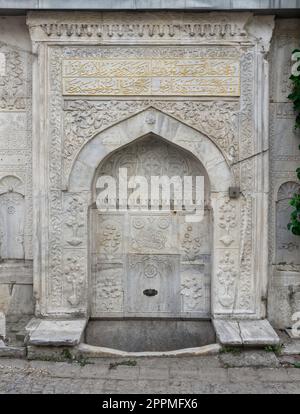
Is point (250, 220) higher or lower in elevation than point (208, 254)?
higher

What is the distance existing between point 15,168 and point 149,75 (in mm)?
1669

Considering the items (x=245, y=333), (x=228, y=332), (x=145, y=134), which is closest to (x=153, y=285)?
(x=228, y=332)

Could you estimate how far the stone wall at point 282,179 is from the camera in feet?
13.8

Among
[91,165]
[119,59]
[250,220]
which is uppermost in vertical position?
[119,59]

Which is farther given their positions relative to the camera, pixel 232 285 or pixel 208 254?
pixel 208 254

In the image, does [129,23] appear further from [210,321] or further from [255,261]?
[210,321]

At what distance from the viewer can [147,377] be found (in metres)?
3.45

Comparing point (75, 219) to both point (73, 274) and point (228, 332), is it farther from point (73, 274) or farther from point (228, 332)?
point (228, 332)

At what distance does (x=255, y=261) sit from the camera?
4.14 metres

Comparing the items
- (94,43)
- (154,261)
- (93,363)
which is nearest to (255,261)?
(154,261)

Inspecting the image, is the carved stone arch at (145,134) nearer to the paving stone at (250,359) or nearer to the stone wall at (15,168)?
the stone wall at (15,168)

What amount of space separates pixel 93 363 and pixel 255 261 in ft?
5.98

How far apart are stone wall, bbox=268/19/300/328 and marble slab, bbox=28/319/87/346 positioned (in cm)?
197

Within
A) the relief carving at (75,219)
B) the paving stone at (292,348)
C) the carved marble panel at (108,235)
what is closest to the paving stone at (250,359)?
the paving stone at (292,348)
